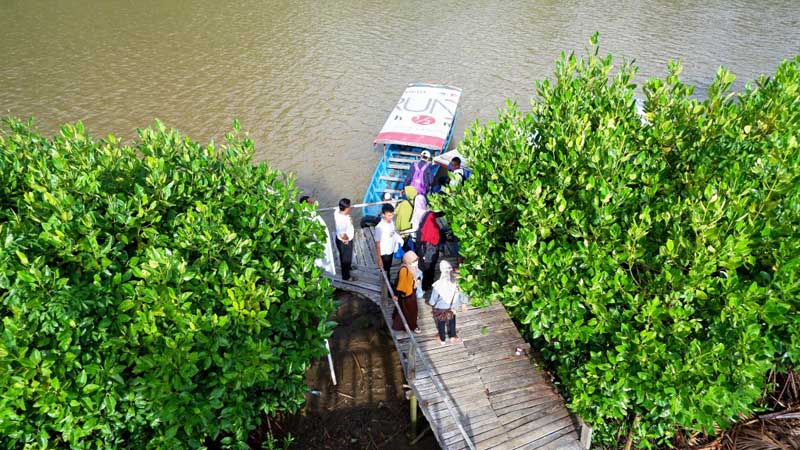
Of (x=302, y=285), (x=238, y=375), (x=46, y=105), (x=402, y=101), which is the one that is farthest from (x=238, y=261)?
(x=46, y=105)

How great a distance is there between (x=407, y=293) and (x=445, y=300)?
645mm

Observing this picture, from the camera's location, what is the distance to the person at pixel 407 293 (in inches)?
301

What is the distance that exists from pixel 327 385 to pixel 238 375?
165 inches

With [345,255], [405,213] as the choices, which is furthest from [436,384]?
[345,255]

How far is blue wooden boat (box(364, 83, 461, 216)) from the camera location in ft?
47.8

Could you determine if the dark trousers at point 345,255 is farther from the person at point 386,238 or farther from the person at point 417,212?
the person at point 417,212

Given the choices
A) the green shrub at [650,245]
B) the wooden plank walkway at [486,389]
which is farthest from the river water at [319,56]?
the green shrub at [650,245]

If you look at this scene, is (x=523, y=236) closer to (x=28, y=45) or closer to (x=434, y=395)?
(x=434, y=395)

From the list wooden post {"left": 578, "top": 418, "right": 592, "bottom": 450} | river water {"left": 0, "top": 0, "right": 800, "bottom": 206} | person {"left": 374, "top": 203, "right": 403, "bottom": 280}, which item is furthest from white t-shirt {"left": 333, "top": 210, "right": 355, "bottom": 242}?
river water {"left": 0, "top": 0, "right": 800, "bottom": 206}

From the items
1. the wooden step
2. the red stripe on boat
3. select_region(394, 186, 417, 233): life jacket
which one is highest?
select_region(394, 186, 417, 233): life jacket

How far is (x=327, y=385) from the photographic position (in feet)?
31.3

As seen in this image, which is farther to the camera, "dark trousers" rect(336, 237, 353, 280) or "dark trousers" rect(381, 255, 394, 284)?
"dark trousers" rect(336, 237, 353, 280)

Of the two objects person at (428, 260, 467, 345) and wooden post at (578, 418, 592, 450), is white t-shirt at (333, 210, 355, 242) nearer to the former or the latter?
person at (428, 260, 467, 345)

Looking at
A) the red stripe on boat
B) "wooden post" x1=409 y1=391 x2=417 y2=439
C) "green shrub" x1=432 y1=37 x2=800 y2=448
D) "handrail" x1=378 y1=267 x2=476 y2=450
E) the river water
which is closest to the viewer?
"green shrub" x1=432 y1=37 x2=800 y2=448
